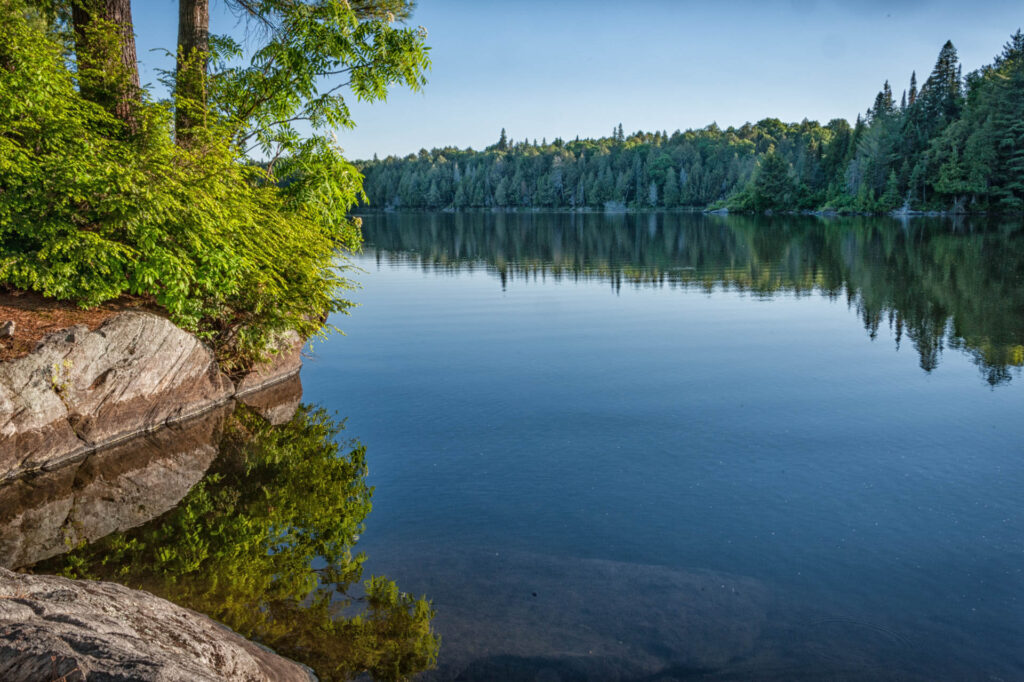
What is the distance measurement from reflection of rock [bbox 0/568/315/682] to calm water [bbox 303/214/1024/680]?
152 centimetres

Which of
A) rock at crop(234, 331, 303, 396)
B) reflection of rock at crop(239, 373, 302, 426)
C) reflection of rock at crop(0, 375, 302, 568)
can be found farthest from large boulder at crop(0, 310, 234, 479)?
rock at crop(234, 331, 303, 396)

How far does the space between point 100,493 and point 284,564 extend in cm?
319

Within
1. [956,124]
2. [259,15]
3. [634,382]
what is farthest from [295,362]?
[956,124]

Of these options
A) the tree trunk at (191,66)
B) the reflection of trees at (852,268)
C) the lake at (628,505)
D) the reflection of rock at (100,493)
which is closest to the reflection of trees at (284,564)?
the lake at (628,505)

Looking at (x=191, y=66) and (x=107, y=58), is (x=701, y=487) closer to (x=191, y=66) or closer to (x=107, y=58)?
(x=191, y=66)

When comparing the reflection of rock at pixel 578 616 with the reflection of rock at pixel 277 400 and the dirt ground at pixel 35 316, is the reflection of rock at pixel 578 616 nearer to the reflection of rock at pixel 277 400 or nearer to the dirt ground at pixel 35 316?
the reflection of rock at pixel 277 400

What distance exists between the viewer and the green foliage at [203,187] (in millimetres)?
10031

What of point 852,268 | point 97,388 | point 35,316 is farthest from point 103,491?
point 852,268

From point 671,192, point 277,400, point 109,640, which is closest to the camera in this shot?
point 109,640

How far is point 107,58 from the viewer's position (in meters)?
12.8

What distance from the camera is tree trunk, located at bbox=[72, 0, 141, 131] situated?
12391mm

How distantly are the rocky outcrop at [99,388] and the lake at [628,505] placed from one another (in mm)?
545

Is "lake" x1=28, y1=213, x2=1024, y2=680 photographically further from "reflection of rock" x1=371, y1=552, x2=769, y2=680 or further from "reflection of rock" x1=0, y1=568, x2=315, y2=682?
"reflection of rock" x1=0, y1=568, x2=315, y2=682

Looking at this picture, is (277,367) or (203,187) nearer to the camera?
(203,187)
